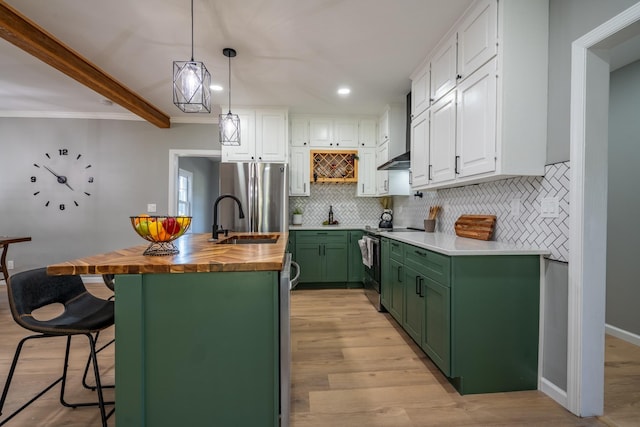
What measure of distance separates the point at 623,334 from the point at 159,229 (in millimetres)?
3588

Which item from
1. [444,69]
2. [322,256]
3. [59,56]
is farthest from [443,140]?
[59,56]

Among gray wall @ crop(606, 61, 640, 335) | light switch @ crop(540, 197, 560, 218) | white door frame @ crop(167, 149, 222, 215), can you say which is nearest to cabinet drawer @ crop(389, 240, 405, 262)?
light switch @ crop(540, 197, 560, 218)

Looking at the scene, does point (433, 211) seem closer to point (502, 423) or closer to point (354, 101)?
point (354, 101)

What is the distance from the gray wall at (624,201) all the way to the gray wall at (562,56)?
1343 millimetres

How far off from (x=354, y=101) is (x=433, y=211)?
5.70 ft

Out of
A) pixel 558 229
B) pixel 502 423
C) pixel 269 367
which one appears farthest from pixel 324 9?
pixel 502 423

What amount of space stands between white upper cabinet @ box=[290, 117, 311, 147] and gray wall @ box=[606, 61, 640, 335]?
3.26m

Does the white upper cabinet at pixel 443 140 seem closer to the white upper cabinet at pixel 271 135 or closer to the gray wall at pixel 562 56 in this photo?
the gray wall at pixel 562 56

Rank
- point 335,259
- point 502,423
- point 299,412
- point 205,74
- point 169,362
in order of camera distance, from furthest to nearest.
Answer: point 335,259, point 205,74, point 299,412, point 502,423, point 169,362

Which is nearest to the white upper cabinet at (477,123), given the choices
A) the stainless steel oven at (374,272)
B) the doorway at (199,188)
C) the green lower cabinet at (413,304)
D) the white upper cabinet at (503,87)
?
the white upper cabinet at (503,87)

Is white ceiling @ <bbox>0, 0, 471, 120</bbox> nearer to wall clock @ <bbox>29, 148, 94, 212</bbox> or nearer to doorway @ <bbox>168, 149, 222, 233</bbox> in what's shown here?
wall clock @ <bbox>29, 148, 94, 212</bbox>

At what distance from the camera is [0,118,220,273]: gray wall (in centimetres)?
420

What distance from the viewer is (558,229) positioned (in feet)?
5.66

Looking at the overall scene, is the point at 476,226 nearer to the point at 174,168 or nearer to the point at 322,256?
the point at 322,256
